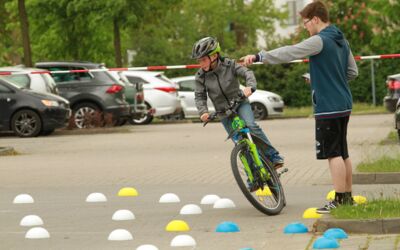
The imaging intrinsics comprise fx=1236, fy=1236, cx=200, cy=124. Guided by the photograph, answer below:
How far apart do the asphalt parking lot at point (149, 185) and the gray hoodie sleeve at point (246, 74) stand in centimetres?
119

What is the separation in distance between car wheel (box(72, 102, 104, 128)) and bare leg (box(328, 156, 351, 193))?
769 inches

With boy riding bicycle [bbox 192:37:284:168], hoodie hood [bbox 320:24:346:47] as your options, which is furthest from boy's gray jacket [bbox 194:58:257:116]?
hoodie hood [bbox 320:24:346:47]

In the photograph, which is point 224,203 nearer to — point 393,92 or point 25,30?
point 393,92

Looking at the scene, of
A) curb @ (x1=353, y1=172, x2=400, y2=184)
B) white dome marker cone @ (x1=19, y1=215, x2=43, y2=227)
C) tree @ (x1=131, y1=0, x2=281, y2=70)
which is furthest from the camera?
tree @ (x1=131, y1=0, x2=281, y2=70)

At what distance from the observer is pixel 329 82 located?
33.9 feet

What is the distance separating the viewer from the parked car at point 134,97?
31.7 metres

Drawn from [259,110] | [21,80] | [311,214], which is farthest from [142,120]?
[311,214]

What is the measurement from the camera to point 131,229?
10.4 m

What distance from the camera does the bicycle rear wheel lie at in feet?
36.2

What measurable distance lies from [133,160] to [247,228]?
924cm

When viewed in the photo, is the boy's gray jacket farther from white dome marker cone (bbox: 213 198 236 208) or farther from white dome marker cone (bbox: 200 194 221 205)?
white dome marker cone (bbox: 200 194 221 205)

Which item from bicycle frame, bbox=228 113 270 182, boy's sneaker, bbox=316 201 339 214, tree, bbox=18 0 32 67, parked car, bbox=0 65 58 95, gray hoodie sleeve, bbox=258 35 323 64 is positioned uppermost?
tree, bbox=18 0 32 67

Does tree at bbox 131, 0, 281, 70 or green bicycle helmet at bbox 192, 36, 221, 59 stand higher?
tree at bbox 131, 0, 281, 70

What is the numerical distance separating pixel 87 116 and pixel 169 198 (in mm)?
17248
